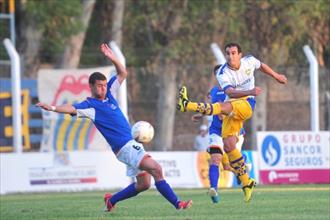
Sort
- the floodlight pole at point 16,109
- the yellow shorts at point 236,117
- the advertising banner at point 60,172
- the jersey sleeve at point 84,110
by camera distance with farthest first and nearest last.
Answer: the floodlight pole at point 16,109, the advertising banner at point 60,172, the yellow shorts at point 236,117, the jersey sleeve at point 84,110

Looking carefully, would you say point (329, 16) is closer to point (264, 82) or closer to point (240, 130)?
point (264, 82)

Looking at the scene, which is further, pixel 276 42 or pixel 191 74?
pixel 276 42

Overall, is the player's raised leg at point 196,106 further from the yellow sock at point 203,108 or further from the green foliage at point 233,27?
the green foliage at point 233,27

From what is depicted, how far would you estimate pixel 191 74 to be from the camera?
30000 mm

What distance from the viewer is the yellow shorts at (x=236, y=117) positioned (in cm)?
1627

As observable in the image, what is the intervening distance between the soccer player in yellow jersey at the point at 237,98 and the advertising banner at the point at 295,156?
11266 mm

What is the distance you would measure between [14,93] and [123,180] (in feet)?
11.9

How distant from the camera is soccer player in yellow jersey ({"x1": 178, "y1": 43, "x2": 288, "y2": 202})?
16.2 m

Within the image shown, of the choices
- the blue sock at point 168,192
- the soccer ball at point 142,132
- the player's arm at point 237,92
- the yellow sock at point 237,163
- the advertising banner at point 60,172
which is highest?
the player's arm at point 237,92

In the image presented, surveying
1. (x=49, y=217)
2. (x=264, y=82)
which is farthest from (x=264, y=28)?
(x=49, y=217)

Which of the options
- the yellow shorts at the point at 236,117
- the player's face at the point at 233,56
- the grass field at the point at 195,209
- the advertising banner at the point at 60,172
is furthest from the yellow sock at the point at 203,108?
the advertising banner at the point at 60,172

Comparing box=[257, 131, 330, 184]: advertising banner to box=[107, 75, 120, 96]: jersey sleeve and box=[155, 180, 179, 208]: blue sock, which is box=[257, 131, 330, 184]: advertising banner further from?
box=[155, 180, 179, 208]: blue sock

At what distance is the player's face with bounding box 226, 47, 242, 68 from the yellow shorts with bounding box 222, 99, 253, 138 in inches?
24.6

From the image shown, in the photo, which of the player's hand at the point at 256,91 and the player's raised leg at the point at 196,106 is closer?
the player's raised leg at the point at 196,106
